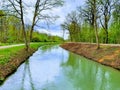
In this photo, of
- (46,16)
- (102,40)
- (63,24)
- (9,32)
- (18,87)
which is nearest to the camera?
(18,87)

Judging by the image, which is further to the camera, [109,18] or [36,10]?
[109,18]

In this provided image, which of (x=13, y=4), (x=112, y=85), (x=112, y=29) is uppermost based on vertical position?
(x=13, y=4)

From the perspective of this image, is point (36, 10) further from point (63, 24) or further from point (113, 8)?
point (63, 24)

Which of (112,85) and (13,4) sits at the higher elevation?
(13,4)

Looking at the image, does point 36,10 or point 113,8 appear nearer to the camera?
point 36,10

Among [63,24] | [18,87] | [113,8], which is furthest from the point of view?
[63,24]

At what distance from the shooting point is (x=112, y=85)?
14.8m

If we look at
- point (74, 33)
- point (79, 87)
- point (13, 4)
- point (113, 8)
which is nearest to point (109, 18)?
point (113, 8)

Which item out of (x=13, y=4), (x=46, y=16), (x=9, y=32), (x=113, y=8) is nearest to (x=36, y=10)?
(x=46, y=16)

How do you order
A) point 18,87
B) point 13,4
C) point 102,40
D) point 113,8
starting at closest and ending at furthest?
point 18,87 < point 13,4 < point 113,8 < point 102,40

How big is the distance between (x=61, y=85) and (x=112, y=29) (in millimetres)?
37169

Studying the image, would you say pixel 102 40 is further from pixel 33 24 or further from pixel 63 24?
pixel 33 24

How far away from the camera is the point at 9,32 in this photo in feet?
258

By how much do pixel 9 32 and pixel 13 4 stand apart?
1902 inches
